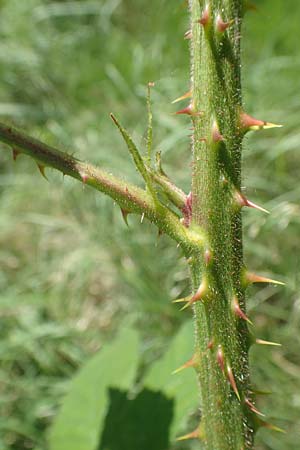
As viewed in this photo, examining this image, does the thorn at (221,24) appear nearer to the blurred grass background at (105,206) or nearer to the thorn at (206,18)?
the thorn at (206,18)

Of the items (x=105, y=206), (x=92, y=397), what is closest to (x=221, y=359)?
(x=92, y=397)

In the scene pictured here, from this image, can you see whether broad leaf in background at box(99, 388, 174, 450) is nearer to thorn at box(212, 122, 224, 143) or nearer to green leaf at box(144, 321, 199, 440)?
green leaf at box(144, 321, 199, 440)

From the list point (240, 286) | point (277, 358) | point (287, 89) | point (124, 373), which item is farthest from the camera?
point (287, 89)

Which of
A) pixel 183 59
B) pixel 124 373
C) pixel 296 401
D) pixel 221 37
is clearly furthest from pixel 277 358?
pixel 221 37

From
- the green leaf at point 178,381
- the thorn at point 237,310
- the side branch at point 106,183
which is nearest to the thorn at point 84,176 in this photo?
the side branch at point 106,183

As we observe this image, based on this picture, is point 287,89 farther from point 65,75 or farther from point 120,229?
point 65,75

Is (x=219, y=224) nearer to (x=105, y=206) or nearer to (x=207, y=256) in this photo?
(x=207, y=256)

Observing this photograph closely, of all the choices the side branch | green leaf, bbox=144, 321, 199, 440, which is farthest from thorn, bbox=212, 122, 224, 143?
green leaf, bbox=144, 321, 199, 440
